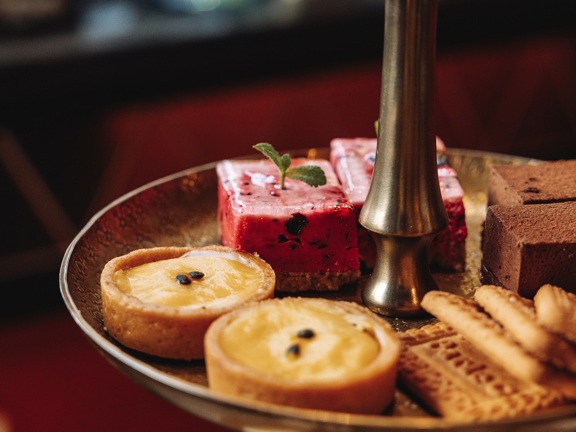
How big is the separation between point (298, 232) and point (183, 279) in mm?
252

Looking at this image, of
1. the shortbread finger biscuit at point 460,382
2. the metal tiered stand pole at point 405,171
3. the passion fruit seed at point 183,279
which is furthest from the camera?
the passion fruit seed at point 183,279

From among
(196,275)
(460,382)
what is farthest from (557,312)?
(196,275)

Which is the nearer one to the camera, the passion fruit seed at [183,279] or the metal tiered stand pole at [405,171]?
the metal tiered stand pole at [405,171]

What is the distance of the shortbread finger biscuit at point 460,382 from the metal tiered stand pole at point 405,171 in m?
0.13

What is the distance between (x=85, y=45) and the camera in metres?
3.09

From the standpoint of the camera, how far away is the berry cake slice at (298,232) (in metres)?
1.38

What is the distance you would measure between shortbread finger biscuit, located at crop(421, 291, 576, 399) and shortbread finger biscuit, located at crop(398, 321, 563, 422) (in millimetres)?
15

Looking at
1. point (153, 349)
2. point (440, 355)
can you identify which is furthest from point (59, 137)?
point (440, 355)

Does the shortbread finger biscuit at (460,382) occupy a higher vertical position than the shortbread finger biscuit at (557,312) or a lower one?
lower

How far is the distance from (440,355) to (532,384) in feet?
0.45

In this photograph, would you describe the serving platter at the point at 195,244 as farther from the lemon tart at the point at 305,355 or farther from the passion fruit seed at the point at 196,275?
the passion fruit seed at the point at 196,275

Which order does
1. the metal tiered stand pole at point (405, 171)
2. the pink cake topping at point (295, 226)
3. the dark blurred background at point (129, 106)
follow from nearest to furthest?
the metal tiered stand pole at point (405, 171), the pink cake topping at point (295, 226), the dark blurred background at point (129, 106)

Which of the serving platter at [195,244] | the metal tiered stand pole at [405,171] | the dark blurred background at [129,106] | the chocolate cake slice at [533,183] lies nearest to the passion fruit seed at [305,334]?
the serving platter at [195,244]

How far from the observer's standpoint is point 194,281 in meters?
1.24
